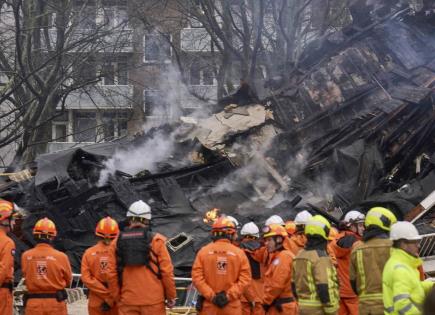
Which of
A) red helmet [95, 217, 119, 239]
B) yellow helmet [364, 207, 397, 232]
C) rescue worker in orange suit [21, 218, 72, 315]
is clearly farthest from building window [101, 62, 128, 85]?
yellow helmet [364, 207, 397, 232]

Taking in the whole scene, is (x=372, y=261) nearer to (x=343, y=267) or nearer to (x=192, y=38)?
(x=343, y=267)

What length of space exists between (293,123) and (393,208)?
338cm

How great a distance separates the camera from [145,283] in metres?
6.88

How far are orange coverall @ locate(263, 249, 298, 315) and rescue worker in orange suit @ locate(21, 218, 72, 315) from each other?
2.37 m

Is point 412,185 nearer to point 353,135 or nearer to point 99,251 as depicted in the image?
point 353,135

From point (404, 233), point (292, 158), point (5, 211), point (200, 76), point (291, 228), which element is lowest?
point (291, 228)

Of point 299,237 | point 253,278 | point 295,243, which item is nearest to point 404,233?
point 295,243

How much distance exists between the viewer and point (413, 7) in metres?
16.0

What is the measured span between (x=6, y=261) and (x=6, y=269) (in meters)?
0.09

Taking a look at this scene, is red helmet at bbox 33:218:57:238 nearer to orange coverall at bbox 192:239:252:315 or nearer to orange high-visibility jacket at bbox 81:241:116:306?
orange high-visibility jacket at bbox 81:241:116:306

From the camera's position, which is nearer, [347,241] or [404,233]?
[404,233]

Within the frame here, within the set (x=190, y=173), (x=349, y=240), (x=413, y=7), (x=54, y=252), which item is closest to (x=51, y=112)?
(x=190, y=173)

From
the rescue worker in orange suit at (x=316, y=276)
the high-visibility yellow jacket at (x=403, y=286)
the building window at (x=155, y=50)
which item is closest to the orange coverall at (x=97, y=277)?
the rescue worker in orange suit at (x=316, y=276)

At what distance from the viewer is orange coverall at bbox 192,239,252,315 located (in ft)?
23.0
